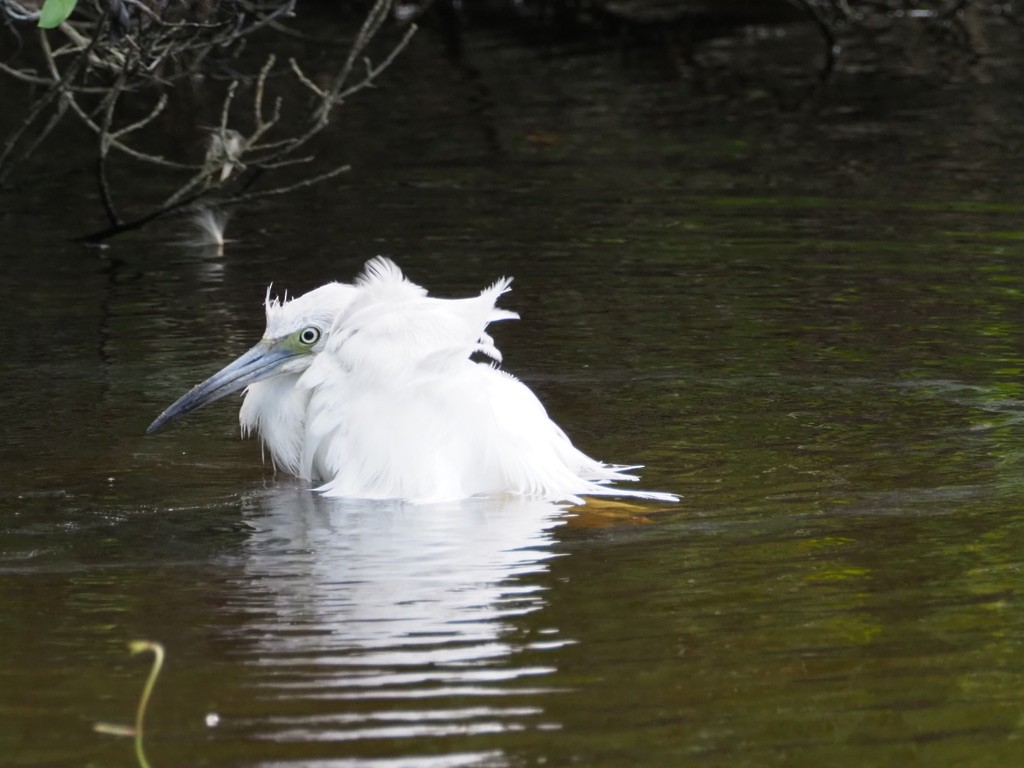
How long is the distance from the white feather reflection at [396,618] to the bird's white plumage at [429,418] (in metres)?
0.09

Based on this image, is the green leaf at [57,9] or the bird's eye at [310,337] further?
the bird's eye at [310,337]

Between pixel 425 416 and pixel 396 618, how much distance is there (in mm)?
1290

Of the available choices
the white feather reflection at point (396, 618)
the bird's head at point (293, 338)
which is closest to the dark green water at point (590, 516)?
the white feather reflection at point (396, 618)

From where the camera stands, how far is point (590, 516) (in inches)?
215

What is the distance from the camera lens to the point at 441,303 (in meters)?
5.85

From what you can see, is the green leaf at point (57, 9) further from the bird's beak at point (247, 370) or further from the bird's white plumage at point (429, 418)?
the bird's beak at point (247, 370)

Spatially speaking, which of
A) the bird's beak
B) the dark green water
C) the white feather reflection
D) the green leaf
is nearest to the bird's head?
the bird's beak

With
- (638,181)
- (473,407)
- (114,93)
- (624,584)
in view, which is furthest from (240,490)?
(638,181)

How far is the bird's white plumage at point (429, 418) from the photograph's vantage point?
222 inches

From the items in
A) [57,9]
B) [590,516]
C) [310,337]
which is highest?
[57,9]

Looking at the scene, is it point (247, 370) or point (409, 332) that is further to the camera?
point (247, 370)

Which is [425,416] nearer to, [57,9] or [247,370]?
[247,370]

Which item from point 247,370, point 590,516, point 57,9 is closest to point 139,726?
point 590,516

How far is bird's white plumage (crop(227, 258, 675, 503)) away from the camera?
5.65 metres
